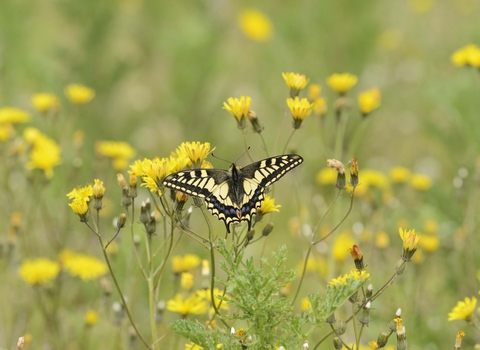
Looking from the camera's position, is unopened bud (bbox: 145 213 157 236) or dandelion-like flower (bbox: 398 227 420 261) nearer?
dandelion-like flower (bbox: 398 227 420 261)

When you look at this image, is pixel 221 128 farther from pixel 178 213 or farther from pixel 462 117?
pixel 178 213

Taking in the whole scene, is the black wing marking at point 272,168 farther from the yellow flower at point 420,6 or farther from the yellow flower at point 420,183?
the yellow flower at point 420,6

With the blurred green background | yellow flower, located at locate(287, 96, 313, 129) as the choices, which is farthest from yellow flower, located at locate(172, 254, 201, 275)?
the blurred green background

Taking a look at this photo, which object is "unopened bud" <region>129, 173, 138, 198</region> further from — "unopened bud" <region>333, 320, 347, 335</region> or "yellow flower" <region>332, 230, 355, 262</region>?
"yellow flower" <region>332, 230, 355, 262</region>

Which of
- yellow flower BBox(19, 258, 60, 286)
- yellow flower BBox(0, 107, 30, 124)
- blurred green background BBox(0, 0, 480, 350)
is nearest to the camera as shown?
yellow flower BBox(19, 258, 60, 286)

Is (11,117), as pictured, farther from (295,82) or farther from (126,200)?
(295,82)

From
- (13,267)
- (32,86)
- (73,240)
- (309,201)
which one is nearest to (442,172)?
(309,201)
